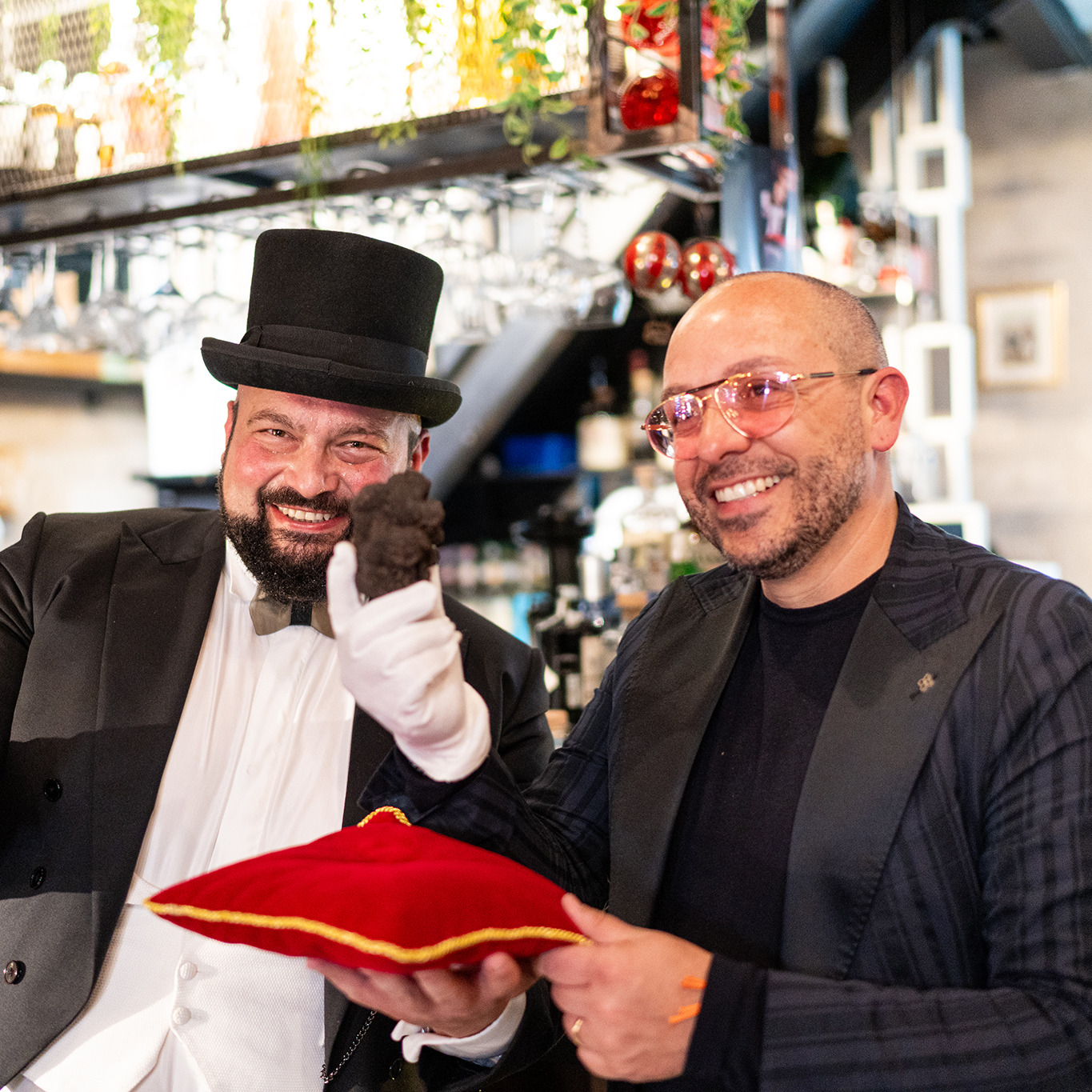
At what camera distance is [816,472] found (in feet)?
5.17

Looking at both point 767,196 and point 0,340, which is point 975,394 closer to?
point 767,196

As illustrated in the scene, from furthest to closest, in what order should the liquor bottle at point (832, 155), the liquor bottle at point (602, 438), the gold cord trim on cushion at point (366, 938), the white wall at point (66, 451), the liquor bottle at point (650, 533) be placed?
→ the liquor bottle at point (602, 438) → the white wall at point (66, 451) → the liquor bottle at point (832, 155) → the liquor bottle at point (650, 533) → the gold cord trim on cushion at point (366, 938)

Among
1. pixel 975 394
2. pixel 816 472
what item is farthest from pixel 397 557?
pixel 975 394

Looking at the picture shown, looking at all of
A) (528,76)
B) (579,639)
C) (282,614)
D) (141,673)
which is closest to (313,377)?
(282,614)

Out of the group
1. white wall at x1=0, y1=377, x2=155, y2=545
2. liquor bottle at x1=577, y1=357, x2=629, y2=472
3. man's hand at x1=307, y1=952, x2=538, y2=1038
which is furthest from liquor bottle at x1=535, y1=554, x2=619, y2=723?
white wall at x1=0, y1=377, x2=155, y2=545

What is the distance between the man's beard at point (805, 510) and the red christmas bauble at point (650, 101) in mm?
1182

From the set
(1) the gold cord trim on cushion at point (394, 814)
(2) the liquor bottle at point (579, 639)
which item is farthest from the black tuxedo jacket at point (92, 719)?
(2) the liquor bottle at point (579, 639)

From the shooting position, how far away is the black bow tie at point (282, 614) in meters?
1.93

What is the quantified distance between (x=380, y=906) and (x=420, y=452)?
106cm

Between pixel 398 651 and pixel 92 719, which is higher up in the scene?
pixel 398 651

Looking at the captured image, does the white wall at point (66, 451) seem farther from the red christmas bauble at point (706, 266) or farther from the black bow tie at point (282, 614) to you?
the black bow tie at point (282, 614)

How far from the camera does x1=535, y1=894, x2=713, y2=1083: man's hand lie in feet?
4.03

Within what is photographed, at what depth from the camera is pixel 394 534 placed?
4.03 feet

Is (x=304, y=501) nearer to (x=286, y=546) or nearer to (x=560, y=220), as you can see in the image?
(x=286, y=546)
